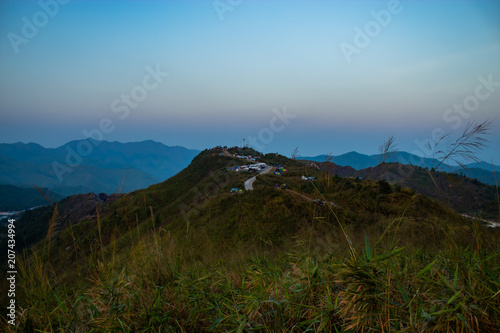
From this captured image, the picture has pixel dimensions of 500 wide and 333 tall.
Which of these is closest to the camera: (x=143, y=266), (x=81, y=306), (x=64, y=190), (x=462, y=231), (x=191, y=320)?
(x=191, y=320)

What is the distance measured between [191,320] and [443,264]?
81.1 inches

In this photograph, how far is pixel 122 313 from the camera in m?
1.73

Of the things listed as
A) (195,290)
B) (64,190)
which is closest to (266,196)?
(195,290)

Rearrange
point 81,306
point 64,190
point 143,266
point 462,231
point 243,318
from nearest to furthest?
point 243,318, point 81,306, point 143,266, point 462,231, point 64,190

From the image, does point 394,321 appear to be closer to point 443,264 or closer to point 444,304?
point 444,304

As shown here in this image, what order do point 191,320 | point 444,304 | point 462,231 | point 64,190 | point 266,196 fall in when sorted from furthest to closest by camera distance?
point 64,190
point 266,196
point 462,231
point 191,320
point 444,304

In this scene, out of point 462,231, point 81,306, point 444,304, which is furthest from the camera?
point 462,231

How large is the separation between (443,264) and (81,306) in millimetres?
3024

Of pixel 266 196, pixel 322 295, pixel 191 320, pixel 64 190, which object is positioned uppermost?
pixel 64 190

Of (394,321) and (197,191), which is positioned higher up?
(197,191)

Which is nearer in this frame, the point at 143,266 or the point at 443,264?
the point at 443,264

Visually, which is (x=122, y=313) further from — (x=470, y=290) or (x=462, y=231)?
(x=462, y=231)

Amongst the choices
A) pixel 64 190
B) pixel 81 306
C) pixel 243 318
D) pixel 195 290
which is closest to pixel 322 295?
pixel 243 318

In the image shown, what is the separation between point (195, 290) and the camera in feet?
6.68
